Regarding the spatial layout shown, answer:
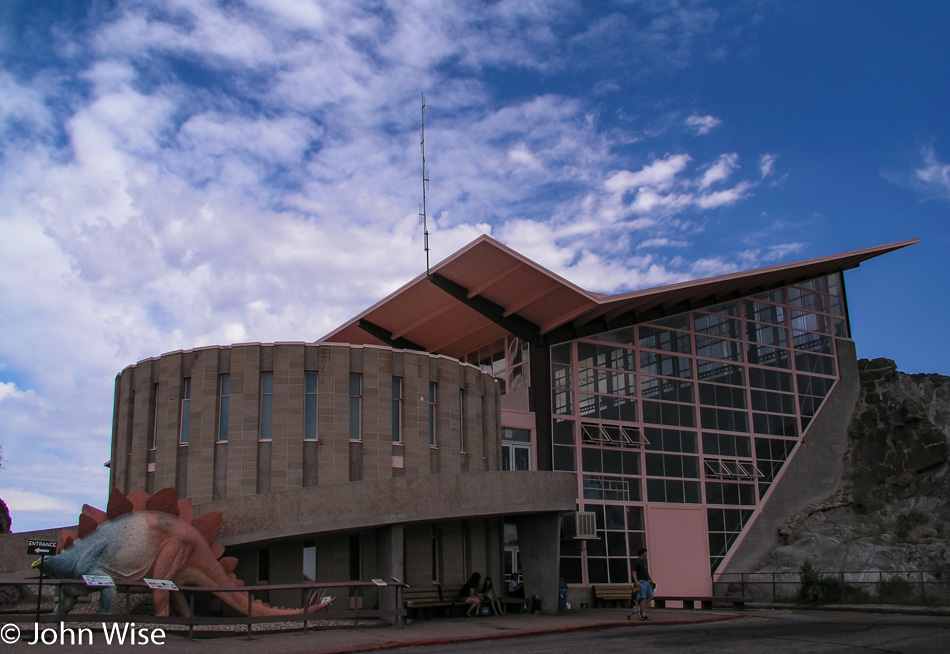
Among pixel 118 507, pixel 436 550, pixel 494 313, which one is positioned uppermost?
pixel 494 313

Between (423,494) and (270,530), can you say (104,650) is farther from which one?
(423,494)

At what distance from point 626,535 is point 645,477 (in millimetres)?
2576

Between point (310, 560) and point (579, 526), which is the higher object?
point (579, 526)

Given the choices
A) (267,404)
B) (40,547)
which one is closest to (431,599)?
(267,404)

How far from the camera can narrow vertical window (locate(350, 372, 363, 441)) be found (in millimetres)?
27094

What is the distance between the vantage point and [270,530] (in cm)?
2261

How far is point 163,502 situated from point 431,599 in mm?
7999

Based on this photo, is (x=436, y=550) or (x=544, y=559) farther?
(x=436, y=550)

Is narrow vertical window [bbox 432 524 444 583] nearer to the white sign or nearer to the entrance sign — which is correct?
the white sign

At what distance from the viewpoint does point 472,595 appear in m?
25.5

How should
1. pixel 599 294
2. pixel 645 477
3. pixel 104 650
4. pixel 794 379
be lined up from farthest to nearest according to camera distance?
1. pixel 794 379
2. pixel 645 477
3. pixel 599 294
4. pixel 104 650

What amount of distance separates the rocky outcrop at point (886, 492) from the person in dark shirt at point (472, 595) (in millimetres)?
18830

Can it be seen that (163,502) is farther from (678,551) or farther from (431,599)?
(678,551)

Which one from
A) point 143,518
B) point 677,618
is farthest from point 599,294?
point 143,518
